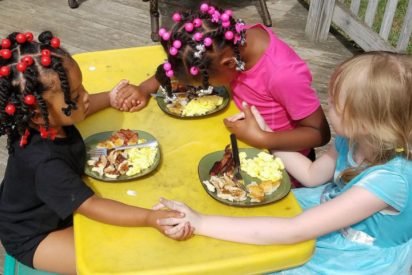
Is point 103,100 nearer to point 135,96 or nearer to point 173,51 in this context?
point 135,96

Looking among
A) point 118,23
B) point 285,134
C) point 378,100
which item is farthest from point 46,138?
point 118,23

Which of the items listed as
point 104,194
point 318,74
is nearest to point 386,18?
point 318,74

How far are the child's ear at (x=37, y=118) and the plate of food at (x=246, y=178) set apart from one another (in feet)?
1.70

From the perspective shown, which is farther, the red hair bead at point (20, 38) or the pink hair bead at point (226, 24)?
the pink hair bead at point (226, 24)

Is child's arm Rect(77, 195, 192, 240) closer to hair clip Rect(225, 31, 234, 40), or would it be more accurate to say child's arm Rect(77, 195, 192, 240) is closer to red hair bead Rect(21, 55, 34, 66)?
red hair bead Rect(21, 55, 34, 66)

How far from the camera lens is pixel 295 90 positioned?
1961mm

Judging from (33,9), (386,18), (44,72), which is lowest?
(33,9)

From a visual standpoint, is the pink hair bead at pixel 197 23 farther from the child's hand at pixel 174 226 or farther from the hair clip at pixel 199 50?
the child's hand at pixel 174 226

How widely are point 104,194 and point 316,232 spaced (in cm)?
66

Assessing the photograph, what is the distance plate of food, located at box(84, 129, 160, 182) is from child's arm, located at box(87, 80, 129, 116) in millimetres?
148

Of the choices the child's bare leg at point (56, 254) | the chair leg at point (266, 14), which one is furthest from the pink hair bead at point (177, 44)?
the chair leg at point (266, 14)

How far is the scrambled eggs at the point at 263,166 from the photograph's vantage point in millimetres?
1696

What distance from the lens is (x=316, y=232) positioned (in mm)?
1496

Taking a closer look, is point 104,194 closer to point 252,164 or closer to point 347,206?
point 252,164
